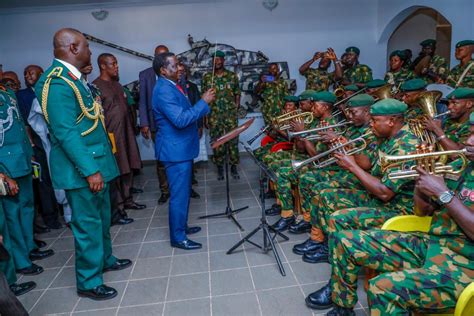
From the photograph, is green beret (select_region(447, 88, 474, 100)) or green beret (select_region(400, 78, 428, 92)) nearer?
green beret (select_region(447, 88, 474, 100))

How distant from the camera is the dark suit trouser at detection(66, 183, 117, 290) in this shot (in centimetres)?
270

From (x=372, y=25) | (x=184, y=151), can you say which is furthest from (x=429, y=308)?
(x=372, y=25)

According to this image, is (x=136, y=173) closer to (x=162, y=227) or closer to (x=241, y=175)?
(x=241, y=175)

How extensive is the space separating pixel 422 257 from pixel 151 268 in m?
2.26

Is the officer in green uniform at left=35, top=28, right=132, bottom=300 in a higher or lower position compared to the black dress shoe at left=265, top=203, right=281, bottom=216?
higher

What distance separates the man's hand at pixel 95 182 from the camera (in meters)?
2.61

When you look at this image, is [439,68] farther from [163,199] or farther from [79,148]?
[79,148]

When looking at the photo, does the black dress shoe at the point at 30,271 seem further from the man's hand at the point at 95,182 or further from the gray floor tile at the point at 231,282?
the gray floor tile at the point at 231,282

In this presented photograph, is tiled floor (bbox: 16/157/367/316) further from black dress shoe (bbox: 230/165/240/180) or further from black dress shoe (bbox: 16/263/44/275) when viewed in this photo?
black dress shoe (bbox: 230/165/240/180)

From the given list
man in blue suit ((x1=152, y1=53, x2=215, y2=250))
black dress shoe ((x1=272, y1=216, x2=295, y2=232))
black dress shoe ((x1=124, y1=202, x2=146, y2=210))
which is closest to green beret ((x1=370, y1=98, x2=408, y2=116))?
man in blue suit ((x1=152, y1=53, x2=215, y2=250))

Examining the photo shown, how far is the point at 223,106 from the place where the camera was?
19.5 ft

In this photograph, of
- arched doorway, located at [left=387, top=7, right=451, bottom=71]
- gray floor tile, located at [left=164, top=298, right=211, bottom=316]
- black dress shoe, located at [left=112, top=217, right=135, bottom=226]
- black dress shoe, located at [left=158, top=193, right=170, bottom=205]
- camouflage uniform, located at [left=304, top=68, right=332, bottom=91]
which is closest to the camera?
gray floor tile, located at [left=164, top=298, right=211, bottom=316]

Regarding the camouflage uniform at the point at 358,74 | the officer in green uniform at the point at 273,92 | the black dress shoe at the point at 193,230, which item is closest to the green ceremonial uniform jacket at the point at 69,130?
the black dress shoe at the point at 193,230

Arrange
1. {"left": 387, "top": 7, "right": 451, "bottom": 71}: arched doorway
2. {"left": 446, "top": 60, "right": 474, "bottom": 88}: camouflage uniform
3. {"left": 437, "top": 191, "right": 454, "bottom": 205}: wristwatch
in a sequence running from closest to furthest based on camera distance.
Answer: {"left": 437, "top": 191, "right": 454, "bottom": 205}: wristwatch, {"left": 446, "top": 60, "right": 474, "bottom": 88}: camouflage uniform, {"left": 387, "top": 7, "right": 451, "bottom": 71}: arched doorway
